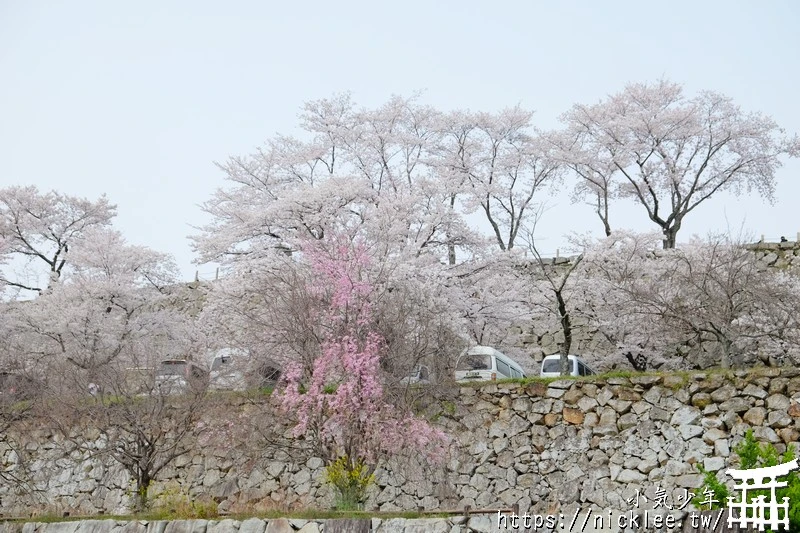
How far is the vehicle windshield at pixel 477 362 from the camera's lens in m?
21.5

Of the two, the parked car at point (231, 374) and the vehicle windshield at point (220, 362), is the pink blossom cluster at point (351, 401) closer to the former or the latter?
the parked car at point (231, 374)

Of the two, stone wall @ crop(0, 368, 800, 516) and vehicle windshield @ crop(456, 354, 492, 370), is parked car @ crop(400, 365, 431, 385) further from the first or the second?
vehicle windshield @ crop(456, 354, 492, 370)

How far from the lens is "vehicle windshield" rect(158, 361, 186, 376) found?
63.2 ft

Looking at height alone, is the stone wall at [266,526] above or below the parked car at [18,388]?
below

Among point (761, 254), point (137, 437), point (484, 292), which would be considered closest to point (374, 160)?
point (484, 292)

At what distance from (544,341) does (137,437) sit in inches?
628

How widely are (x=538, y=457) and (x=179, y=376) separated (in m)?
6.93

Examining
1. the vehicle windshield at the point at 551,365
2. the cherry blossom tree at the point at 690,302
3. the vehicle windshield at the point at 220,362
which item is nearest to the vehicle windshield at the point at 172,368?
the vehicle windshield at the point at 220,362

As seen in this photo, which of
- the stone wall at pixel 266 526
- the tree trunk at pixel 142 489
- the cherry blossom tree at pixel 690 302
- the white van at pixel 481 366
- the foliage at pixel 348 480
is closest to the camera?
the stone wall at pixel 266 526

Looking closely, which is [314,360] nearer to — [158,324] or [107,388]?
[107,388]

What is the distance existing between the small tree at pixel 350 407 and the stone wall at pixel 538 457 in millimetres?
1540

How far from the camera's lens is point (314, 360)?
57.2 feet

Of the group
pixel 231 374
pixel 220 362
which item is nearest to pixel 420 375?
pixel 231 374

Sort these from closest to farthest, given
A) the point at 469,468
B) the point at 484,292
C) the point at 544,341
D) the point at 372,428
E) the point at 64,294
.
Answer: the point at 372,428
the point at 469,468
the point at 484,292
the point at 64,294
the point at 544,341
